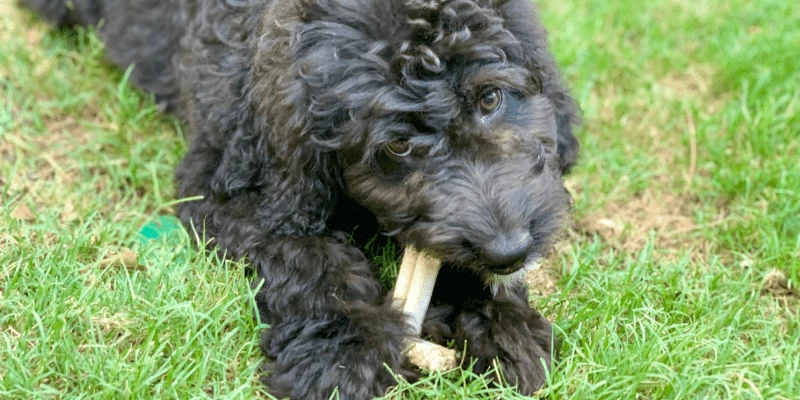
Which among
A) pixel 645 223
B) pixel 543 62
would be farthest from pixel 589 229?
pixel 543 62

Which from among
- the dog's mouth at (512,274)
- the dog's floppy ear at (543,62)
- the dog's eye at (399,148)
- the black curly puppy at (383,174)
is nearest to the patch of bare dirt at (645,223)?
the dog's floppy ear at (543,62)

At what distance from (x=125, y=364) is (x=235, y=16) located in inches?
58.6

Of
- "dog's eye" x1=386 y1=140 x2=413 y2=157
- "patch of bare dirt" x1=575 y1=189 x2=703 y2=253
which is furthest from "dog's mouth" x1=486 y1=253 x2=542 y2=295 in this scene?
"patch of bare dirt" x1=575 y1=189 x2=703 y2=253

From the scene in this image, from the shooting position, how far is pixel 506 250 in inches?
103

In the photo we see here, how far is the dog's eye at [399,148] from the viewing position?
9.12 ft

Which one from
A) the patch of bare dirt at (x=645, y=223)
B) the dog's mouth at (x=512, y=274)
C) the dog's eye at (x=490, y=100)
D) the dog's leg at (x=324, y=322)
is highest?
the dog's eye at (x=490, y=100)

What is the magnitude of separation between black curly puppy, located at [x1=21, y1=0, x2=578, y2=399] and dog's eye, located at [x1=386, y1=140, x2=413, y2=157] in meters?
0.02

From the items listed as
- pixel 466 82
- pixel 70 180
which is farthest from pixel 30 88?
pixel 466 82

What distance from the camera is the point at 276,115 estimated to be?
9.72 ft

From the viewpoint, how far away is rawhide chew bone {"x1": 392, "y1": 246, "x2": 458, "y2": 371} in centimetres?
283

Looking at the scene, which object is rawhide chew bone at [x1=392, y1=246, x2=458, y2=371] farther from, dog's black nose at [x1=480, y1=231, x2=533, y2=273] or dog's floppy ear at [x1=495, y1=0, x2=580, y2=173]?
dog's floppy ear at [x1=495, y1=0, x2=580, y2=173]

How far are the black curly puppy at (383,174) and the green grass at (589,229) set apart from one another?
156mm

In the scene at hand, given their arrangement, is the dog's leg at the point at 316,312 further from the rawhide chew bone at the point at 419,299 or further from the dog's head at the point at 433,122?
the dog's head at the point at 433,122

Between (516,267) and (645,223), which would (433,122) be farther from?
(645,223)
